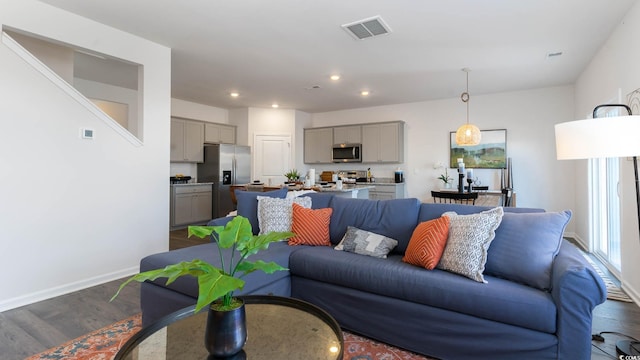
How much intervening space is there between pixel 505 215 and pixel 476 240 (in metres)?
0.39

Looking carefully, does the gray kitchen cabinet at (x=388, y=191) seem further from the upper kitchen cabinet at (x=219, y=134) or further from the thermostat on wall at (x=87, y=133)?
the thermostat on wall at (x=87, y=133)

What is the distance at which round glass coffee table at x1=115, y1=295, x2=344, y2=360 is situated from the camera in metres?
1.26

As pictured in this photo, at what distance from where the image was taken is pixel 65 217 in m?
3.13

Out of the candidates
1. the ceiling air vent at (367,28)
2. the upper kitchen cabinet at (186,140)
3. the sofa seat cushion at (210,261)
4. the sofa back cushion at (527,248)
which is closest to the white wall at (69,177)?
the sofa seat cushion at (210,261)

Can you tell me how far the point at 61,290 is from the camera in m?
3.07

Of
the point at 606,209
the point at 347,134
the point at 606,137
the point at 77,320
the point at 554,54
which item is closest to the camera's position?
the point at 606,137

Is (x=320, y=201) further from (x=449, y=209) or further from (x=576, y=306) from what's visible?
(x=576, y=306)

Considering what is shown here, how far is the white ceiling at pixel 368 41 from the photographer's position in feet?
9.94

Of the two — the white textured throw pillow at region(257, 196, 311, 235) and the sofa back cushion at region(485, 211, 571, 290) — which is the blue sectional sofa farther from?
the white textured throw pillow at region(257, 196, 311, 235)

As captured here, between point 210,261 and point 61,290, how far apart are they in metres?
1.82

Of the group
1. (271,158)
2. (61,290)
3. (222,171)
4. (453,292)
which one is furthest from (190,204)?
(453,292)

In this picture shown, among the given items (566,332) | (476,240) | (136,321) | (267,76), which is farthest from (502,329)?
(267,76)

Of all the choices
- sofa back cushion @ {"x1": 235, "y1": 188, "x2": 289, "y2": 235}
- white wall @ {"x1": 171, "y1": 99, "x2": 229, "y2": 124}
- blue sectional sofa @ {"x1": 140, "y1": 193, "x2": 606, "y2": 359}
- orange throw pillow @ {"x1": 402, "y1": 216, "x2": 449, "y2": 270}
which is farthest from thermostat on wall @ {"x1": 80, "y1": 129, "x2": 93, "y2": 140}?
white wall @ {"x1": 171, "y1": 99, "x2": 229, "y2": 124}

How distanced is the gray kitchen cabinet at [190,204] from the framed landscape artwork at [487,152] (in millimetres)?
5192
